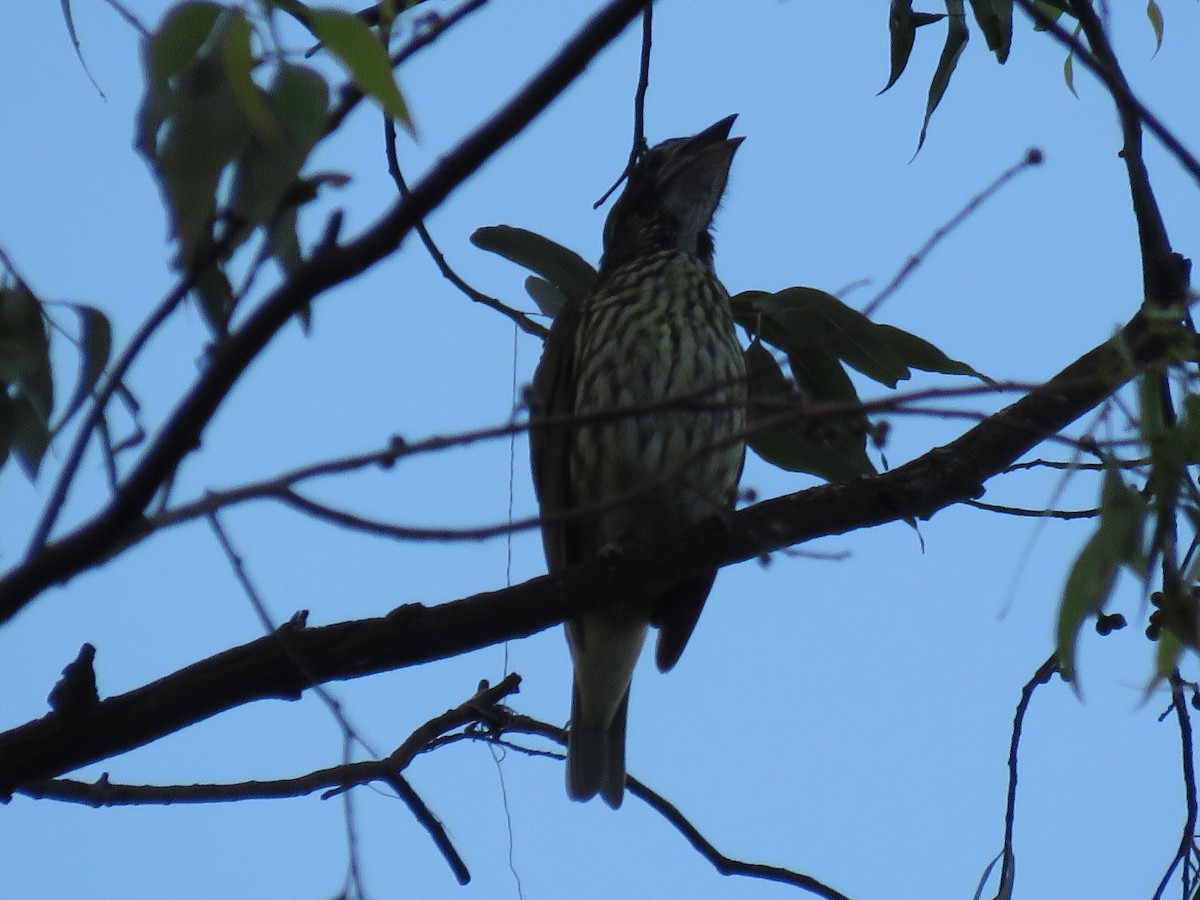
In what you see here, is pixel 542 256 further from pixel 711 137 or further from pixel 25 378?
pixel 25 378

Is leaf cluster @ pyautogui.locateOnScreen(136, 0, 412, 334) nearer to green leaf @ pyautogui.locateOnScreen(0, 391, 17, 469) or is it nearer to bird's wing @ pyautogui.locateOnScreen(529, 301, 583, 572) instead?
green leaf @ pyautogui.locateOnScreen(0, 391, 17, 469)

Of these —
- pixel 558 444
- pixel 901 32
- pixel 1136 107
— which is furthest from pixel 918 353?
pixel 1136 107

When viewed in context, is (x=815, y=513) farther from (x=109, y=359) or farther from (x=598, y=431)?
(x=109, y=359)

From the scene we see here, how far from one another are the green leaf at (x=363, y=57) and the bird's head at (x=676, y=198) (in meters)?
3.78

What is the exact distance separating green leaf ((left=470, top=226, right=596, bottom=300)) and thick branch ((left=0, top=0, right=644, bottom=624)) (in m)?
2.97

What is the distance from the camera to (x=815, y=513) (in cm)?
361

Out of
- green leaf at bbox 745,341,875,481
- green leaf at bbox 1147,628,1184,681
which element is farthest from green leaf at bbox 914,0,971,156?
green leaf at bbox 1147,628,1184,681

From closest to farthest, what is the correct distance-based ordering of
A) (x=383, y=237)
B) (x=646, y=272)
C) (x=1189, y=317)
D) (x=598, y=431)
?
(x=383, y=237) < (x=1189, y=317) < (x=598, y=431) < (x=646, y=272)

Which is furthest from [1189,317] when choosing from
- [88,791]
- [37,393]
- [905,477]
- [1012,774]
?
[88,791]

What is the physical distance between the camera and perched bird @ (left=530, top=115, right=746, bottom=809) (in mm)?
4730

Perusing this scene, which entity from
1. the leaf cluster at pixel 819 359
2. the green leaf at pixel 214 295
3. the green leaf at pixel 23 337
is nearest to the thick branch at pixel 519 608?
the leaf cluster at pixel 819 359

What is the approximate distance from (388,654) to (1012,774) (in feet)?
4.90

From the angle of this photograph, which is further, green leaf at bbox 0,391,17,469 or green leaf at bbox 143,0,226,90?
green leaf at bbox 0,391,17,469

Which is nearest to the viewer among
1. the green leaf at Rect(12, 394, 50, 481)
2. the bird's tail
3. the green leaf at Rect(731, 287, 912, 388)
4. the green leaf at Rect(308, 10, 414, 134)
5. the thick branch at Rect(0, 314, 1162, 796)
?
the green leaf at Rect(308, 10, 414, 134)
